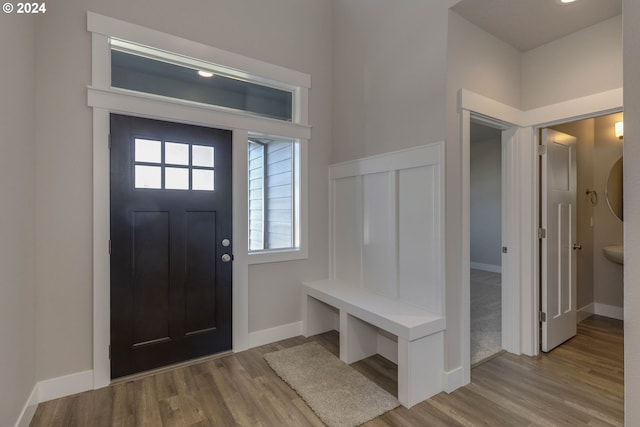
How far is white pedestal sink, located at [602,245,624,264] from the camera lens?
3271mm

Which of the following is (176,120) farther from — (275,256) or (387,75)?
(387,75)

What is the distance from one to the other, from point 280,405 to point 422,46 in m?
2.83

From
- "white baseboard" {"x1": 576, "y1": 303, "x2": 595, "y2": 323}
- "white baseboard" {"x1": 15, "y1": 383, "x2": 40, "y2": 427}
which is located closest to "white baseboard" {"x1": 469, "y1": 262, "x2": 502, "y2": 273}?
"white baseboard" {"x1": 576, "y1": 303, "x2": 595, "y2": 323}

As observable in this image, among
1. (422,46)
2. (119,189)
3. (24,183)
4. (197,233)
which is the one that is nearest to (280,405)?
(197,233)

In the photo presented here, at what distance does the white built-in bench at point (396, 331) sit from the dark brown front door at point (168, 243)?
0.99 meters

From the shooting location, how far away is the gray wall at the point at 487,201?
20.4 ft

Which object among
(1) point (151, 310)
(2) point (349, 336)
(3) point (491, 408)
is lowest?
(3) point (491, 408)

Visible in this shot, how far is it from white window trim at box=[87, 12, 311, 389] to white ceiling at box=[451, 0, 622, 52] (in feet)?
5.40

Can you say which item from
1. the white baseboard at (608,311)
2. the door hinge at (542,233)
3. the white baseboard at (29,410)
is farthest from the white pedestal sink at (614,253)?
the white baseboard at (29,410)

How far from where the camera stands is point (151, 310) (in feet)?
8.05

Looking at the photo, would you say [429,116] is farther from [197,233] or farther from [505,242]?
[197,233]

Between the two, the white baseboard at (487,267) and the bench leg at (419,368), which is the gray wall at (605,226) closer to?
the white baseboard at (487,267)

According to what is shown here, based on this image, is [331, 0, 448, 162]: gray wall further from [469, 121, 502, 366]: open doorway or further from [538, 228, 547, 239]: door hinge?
[469, 121, 502, 366]: open doorway

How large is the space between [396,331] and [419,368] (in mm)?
284
